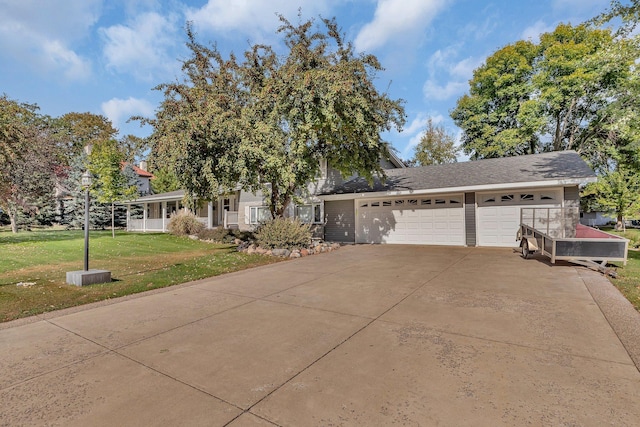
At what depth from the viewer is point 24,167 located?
22.5 m

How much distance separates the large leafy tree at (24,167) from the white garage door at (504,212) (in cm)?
2230

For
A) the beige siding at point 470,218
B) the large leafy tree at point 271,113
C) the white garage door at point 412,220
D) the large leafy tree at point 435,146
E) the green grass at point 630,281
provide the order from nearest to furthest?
the green grass at point 630,281, the large leafy tree at point 271,113, the beige siding at point 470,218, the white garage door at point 412,220, the large leafy tree at point 435,146

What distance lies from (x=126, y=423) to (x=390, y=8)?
14.3 m

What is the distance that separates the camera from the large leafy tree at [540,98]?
19797mm

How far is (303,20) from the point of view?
11.9 m

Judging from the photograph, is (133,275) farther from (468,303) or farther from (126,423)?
(468,303)

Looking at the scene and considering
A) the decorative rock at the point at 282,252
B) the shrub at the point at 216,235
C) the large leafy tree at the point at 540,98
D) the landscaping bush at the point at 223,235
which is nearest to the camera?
the decorative rock at the point at 282,252

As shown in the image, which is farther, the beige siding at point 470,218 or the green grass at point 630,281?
the beige siding at point 470,218

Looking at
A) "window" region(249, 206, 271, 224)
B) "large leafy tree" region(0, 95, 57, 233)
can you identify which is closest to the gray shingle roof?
"window" region(249, 206, 271, 224)

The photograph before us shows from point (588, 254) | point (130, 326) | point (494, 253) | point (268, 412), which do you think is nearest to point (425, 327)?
point (268, 412)

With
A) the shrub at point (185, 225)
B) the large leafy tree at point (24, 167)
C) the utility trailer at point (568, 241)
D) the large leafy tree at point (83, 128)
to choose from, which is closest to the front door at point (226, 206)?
the shrub at point (185, 225)

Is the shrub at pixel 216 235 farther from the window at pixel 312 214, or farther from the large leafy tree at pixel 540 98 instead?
the large leafy tree at pixel 540 98

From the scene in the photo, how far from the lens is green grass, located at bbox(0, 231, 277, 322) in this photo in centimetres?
573

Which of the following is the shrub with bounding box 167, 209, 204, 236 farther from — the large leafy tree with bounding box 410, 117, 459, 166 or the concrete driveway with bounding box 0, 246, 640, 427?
the large leafy tree with bounding box 410, 117, 459, 166
